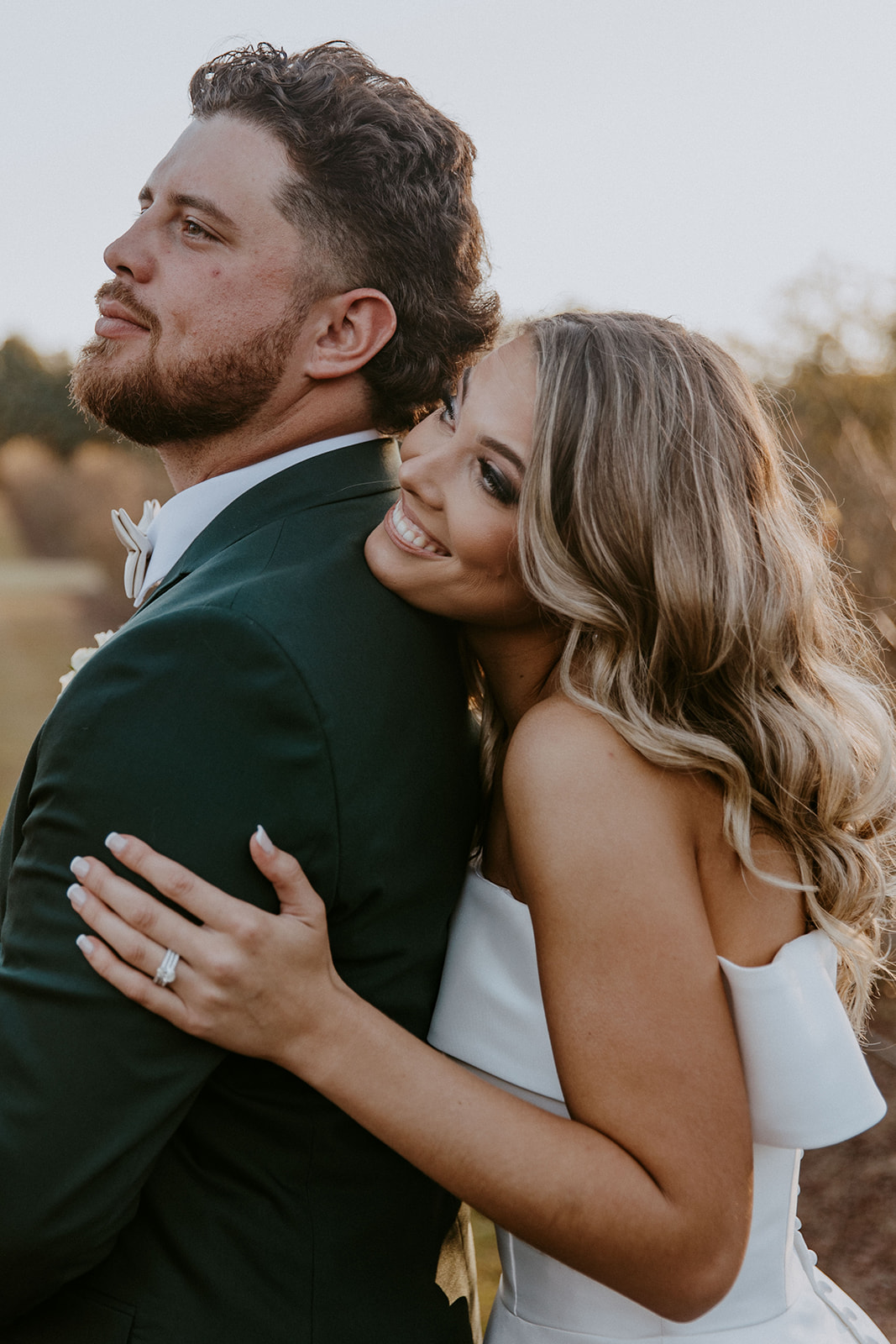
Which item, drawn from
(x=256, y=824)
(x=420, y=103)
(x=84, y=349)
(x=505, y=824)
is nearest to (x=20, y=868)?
(x=256, y=824)

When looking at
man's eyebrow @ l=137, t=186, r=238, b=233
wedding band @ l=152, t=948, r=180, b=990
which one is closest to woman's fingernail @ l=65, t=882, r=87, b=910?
wedding band @ l=152, t=948, r=180, b=990

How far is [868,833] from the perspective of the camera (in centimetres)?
219

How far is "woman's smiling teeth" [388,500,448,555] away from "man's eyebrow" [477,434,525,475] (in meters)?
0.20

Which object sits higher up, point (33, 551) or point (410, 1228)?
point (410, 1228)

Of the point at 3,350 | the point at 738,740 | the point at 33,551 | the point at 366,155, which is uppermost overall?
the point at 366,155

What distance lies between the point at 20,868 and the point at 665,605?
1077 mm

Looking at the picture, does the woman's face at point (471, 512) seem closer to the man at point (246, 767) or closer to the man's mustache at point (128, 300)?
the man at point (246, 767)

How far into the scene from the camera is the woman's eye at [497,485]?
6.51 feet

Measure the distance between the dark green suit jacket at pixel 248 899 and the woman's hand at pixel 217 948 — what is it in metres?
0.03

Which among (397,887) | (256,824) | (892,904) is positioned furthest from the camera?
(892,904)

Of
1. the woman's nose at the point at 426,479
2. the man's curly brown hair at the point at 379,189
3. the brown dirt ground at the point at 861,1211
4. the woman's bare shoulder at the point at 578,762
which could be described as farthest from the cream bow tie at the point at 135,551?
the brown dirt ground at the point at 861,1211

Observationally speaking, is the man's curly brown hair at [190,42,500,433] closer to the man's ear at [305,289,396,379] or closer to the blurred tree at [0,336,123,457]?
the man's ear at [305,289,396,379]

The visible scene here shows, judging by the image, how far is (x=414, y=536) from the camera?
1923mm

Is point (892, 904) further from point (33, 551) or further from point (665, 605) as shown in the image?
point (33, 551)
